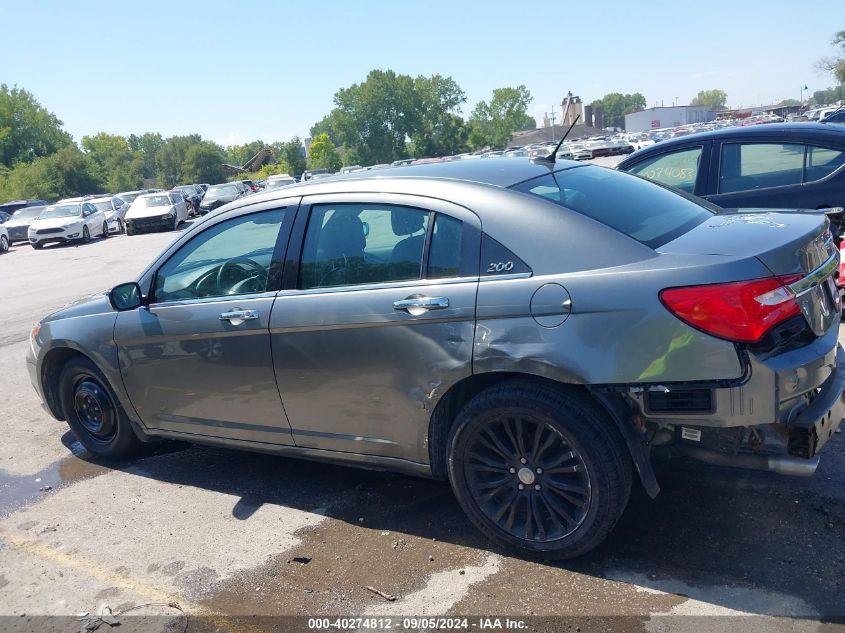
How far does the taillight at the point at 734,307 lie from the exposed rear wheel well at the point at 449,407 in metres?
0.73

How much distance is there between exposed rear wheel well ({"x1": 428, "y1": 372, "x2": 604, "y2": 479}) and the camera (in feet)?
10.9

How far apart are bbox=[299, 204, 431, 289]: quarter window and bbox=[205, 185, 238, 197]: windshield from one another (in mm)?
32050

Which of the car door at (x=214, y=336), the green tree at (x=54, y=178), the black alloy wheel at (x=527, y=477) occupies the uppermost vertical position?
the green tree at (x=54, y=178)

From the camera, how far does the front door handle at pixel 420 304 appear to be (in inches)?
132

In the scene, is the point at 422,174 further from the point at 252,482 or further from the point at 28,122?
the point at 28,122

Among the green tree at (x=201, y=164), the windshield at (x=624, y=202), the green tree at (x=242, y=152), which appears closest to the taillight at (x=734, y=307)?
the windshield at (x=624, y=202)

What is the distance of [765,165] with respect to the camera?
21.5ft

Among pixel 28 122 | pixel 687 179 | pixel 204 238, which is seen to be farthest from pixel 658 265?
pixel 28 122

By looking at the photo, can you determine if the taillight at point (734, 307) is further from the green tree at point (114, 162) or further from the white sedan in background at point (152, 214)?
the green tree at point (114, 162)

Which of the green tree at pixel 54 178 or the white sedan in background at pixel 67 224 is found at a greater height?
the green tree at pixel 54 178

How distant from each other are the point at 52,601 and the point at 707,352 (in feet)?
10.4

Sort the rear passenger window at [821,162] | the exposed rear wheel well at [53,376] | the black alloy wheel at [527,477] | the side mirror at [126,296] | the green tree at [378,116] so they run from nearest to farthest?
1. the black alloy wheel at [527,477]
2. the side mirror at [126,296]
3. the exposed rear wheel well at [53,376]
4. the rear passenger window at [821,162]
5. the green tree at [378,116]

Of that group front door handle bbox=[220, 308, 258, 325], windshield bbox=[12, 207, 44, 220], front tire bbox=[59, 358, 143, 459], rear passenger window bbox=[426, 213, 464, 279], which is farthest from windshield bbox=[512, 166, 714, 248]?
windshield bbox=[12, 207, 44, 220]

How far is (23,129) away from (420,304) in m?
89.5
